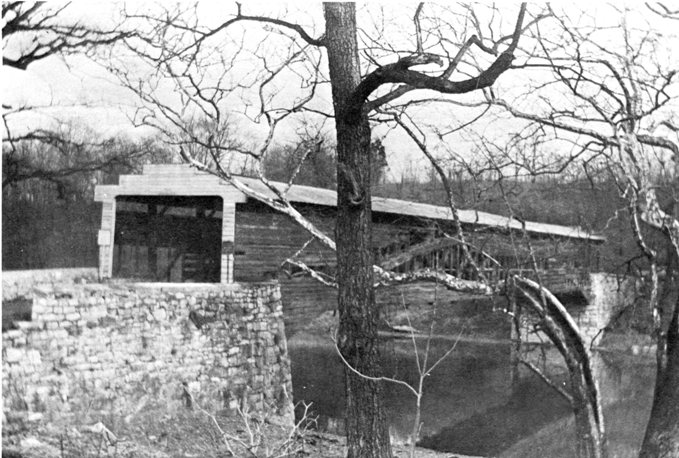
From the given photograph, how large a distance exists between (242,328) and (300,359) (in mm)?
2131

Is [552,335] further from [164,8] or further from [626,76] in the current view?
[164,8]

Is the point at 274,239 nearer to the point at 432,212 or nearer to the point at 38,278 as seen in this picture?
the point at 432,212

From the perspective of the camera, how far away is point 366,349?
446 cm

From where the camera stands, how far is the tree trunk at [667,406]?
523cm

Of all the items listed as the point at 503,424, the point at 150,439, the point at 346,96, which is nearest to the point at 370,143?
the point at 346,96

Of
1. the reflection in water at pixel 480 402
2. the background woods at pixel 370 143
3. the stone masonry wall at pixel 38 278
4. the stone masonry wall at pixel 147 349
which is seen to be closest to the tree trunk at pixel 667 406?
the background woods at pixel 370 143

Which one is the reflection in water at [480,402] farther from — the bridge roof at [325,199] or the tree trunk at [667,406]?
the tree trunk at [667,406]

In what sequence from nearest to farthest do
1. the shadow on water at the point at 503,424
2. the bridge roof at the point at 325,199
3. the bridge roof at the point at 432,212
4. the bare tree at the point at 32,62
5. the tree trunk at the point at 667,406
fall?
the bare tree at the point at 32,62 → the tree trunk at the point at 667,406 → the bridge roof at the point at 325,199 → the bridge roof at the point at 432,212 → the shadow on water at the point at 503,424

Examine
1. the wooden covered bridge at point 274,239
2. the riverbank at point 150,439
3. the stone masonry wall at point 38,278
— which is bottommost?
the riverbank at point 150,439

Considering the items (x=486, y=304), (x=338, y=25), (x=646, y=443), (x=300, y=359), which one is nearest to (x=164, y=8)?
(x=338, y=25)

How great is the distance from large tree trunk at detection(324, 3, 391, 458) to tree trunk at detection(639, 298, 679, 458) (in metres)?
2.22

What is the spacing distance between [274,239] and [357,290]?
3.86 metres

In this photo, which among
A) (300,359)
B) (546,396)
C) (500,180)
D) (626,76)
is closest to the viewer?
(626,76)

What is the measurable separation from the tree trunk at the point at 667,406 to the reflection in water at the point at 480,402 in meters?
2.44
